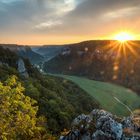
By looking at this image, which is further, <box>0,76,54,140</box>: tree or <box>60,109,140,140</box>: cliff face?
<box>0,76,54,140</box>: tree

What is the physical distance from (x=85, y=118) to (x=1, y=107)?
9558mm

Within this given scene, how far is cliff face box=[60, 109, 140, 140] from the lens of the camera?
35981mm

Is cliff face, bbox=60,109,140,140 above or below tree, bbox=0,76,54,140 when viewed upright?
below

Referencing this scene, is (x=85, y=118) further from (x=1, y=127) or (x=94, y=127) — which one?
(x=1, y=127)

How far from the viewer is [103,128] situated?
3678 centimetres

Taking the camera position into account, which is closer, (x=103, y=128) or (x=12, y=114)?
(x=103, y=128)

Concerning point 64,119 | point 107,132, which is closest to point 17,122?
point 107,132

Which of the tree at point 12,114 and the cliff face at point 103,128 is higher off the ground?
the tree at point 12,114

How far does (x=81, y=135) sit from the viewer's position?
126ft

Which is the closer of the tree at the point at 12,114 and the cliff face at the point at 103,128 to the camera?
the cliff face at the point at 103,128

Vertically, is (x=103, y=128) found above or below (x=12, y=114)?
below

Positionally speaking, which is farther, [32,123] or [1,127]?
[32,123]

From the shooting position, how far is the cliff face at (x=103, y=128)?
35981 millimetres

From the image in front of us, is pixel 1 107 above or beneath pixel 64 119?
above
